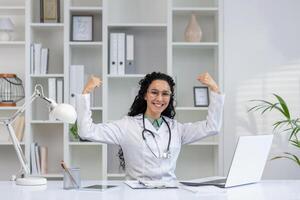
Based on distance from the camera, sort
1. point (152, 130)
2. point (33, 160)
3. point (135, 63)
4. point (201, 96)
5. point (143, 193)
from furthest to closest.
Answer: point (135, 63) < point (201, 96) < point (33, 160) < point (152, 130) < point (143, 193)

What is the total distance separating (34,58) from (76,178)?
7.06ft

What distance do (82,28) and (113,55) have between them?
0.37m

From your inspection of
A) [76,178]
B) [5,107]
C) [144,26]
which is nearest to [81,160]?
[5,107]

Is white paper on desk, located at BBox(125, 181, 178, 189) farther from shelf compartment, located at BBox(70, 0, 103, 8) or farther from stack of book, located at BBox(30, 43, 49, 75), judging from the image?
shelf compartment, located at BBox(70, 0, 103, 8)

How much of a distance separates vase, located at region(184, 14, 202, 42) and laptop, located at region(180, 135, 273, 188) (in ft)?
6.37

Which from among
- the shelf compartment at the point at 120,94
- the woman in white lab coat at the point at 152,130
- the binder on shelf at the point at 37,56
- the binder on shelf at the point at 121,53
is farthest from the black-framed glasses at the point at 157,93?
the binder on shelf at the point at 37,56

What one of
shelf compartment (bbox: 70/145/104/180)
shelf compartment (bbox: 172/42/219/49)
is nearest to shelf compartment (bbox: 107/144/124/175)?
shelf compartment (bbox: 70/145/104/180)

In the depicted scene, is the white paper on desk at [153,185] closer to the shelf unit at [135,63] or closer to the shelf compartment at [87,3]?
the shelf unit at [135,63]

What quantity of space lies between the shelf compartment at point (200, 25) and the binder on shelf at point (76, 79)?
35.8 inches

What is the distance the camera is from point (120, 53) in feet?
14.8

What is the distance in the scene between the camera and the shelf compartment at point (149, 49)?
4727 mm

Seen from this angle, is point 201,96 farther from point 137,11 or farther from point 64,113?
point 64,113

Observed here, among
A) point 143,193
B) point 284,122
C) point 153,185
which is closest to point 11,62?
point 284,122

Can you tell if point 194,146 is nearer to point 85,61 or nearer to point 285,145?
point 285,145
